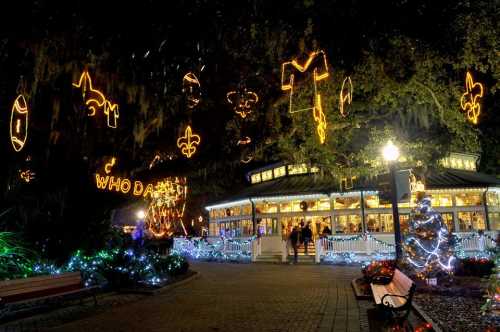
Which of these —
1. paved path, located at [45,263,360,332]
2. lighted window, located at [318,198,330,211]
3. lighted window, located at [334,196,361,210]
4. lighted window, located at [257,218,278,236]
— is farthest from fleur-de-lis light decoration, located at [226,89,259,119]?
lighted window, located at [257,218,278,236]

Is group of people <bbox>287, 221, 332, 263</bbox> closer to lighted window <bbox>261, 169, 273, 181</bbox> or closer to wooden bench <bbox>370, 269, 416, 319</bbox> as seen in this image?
lighted window <bbox>261, 169, 273, 181</bbox>

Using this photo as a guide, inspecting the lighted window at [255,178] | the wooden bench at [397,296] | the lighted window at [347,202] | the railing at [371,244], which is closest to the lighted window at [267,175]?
the lighted window at [255,178]

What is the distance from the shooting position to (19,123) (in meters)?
11.3

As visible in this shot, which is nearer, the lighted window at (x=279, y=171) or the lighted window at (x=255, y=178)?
the lighted window at (x=279, y=171)

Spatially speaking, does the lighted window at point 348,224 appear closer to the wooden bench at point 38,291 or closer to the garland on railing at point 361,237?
the garland on railing at point 361,237

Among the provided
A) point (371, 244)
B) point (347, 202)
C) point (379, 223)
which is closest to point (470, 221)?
point (379, 223)

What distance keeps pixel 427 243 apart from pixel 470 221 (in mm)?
14600

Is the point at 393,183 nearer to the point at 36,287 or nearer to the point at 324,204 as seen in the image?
the point at 36,287

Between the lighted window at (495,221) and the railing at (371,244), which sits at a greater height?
the lighted window at (495,221)

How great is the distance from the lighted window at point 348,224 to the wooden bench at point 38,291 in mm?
17951

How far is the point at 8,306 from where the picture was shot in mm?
9406

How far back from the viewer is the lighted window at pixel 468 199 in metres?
25.7

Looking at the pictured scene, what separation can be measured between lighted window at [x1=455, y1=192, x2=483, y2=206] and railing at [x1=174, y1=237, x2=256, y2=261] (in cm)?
1199

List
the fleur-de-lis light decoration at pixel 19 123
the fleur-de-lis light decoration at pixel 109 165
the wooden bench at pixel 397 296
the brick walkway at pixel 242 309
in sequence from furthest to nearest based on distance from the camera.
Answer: the fleur-de-lis light decoration at pixel 109 165 → the fleur-de-lis light decoration at pixel 19 123 → the brick walkway at pixel 242 309 → the wooden bench at pixel 397 296
